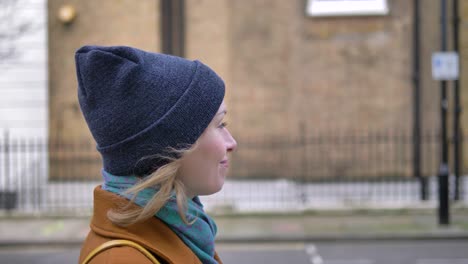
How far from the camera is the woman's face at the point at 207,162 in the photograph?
1.49m

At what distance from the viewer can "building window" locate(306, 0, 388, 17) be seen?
1370 centimetres

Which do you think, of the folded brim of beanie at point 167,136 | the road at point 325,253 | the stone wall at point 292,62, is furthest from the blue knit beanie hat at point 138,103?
the stone wall at point 292,62

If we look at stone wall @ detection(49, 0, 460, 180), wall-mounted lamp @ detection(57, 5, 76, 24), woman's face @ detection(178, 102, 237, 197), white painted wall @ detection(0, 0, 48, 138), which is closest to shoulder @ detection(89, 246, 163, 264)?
woman's face @ detection(178, 102, 237, 197)

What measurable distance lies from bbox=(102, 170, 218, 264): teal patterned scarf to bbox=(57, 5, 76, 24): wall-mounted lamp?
1294cm

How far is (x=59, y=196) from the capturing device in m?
12.6

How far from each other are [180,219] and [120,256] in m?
0.22

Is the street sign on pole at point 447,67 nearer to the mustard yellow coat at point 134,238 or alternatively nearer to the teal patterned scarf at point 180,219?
the teal patterned scarf at point 180,219

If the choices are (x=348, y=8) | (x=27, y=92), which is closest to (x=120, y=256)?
(x=27, y=92)

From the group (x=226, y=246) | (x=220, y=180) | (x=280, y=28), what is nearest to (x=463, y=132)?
(x=280, y=28)

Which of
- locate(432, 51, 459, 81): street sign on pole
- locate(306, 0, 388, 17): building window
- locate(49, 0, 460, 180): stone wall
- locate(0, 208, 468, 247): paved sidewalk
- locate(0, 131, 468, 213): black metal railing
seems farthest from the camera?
locate(49, 0, 460, 180): stone wall

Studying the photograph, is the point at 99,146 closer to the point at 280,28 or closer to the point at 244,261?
the point at 244,261

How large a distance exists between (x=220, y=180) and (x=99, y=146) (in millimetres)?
314

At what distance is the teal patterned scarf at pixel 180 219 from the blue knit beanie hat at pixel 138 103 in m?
0.03

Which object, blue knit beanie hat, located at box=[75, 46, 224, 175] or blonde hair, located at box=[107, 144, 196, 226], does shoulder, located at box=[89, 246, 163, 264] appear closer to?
blonde hair, located at box=[107, 144, 196, 226]
